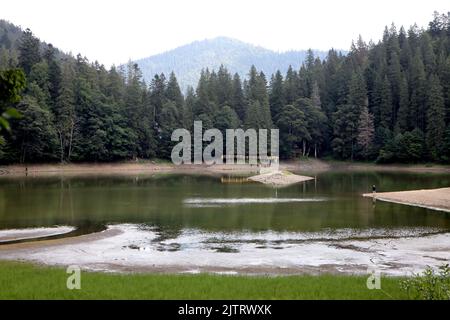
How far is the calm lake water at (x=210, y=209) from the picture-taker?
3053 centimetres

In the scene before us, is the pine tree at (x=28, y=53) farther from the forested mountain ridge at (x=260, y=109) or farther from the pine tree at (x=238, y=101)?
A: the pine tree at (x=238, y=101)

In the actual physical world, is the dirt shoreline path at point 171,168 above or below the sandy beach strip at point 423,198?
above

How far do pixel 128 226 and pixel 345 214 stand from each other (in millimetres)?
14549

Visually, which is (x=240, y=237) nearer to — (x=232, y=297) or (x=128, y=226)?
(x=128, y=226)

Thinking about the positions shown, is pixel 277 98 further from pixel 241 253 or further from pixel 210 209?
pixel 241 253

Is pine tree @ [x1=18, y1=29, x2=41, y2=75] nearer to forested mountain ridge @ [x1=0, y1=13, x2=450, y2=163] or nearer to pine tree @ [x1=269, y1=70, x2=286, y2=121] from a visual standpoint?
forested mountain ridge @ [x1=0, y1=13, x2=450, y2=163]

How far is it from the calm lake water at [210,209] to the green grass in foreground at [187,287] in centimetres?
1460

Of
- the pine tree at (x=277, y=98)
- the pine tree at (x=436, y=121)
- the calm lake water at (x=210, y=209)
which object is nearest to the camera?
the calm lake water at (x=210, y=209)

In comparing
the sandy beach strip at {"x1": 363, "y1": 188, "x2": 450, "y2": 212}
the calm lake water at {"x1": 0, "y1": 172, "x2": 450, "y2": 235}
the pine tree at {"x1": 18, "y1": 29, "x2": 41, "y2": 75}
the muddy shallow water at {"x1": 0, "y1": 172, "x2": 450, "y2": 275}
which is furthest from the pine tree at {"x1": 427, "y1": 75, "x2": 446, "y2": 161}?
the pine tree at {"x1": 18, "y1": 29, "x2": 41, "y2": 75}

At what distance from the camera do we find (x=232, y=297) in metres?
10.9
